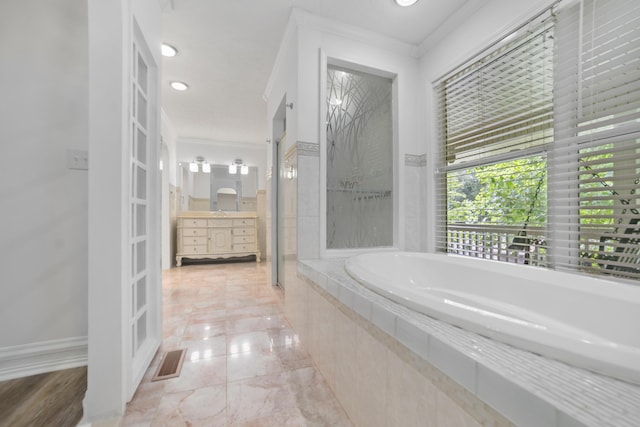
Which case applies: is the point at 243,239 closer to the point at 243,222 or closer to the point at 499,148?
the point at 243,222

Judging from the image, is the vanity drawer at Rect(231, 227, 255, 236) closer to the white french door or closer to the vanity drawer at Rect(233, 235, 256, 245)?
the vanity drawer at Rect(233, 235, 256, 245)

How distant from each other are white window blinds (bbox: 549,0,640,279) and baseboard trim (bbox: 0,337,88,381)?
2.63 meters

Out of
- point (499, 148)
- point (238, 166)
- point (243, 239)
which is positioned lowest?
point (243, 239)

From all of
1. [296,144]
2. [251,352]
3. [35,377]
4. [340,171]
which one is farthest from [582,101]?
[35,377]

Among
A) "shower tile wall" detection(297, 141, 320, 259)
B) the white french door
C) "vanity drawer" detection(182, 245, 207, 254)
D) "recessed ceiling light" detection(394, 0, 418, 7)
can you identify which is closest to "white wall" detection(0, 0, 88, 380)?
the white french door

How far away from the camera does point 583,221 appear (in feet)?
4.23

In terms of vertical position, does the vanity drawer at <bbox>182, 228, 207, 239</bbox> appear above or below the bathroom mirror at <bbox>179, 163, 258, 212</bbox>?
below

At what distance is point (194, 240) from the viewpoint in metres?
4.27

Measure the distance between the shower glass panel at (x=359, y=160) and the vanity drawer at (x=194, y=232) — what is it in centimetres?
304

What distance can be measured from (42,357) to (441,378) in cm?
195

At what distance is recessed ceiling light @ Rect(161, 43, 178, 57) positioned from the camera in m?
2.22

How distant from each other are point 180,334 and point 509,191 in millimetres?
2406

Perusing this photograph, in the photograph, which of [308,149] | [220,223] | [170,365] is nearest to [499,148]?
[308,149]

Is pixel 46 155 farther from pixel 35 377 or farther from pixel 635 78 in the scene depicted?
pixel 635 78
